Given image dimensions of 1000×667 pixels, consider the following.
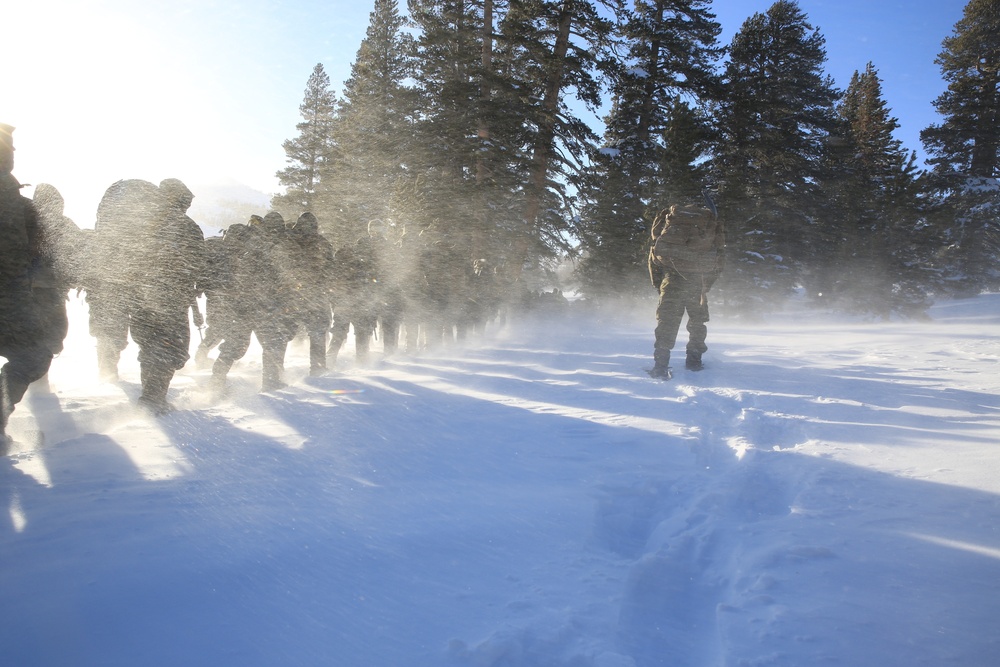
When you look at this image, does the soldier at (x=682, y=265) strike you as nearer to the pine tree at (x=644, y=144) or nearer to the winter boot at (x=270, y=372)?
the winter boot at (x=270, y=372)

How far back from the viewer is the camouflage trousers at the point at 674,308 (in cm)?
642

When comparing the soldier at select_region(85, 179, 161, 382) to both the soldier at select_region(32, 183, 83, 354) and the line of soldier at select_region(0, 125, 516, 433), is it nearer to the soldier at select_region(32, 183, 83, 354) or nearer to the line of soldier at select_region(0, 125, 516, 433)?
the line of soldier at select_region(0, 125, 516, 433)

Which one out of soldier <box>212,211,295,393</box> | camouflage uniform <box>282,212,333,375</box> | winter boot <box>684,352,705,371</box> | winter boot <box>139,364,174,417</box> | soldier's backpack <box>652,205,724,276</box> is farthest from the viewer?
camouflage uniform <box>282,212,333,375</box>

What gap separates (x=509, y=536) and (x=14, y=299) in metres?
4.23

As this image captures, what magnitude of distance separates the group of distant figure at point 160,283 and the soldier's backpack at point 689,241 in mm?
5025

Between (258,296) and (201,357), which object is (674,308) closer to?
(258,296)

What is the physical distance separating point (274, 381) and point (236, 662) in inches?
200

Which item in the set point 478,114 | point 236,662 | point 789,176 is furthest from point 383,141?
point 236,662

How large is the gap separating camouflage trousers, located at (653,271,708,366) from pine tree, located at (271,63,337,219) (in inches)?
996

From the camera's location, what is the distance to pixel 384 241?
938 cm

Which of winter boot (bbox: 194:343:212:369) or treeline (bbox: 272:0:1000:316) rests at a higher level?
treeline (bbox: 272:0:1000:316)

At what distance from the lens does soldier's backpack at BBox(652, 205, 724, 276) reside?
6383 mm

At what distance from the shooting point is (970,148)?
2339 cm

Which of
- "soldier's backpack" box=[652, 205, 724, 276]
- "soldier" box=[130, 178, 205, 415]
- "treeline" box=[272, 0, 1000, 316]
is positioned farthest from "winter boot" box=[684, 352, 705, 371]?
"treeline" box=[272, 0, 1000, 316]
